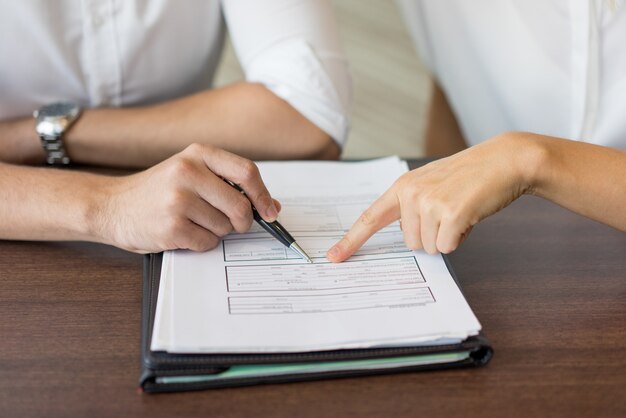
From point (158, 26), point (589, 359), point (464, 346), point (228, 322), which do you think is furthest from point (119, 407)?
point (158, 26)

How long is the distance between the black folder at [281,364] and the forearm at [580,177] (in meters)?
0.23

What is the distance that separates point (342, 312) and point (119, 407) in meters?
0.22

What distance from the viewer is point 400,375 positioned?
0.68m

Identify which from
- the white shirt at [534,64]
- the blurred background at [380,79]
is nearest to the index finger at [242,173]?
the white shirt at [534,64]

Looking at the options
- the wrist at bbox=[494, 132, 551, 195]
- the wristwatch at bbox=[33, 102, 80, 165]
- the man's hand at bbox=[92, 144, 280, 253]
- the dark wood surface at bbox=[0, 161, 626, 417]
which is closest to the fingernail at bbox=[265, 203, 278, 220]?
the man's hand at bbox=[92, 144, 280, 253]

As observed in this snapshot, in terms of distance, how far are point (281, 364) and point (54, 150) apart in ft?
1.85

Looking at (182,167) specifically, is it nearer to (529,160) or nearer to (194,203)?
(194,203)

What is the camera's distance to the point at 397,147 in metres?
2.45

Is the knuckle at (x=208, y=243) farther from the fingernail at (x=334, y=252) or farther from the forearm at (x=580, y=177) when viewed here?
the forearm at (x=580, y=177)

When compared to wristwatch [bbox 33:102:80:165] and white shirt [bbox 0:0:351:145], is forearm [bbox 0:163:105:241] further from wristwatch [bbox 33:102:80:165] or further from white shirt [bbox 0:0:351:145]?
white shirt [bbox 0:0:351:145]

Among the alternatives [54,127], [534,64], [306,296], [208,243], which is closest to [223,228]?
[208,243]

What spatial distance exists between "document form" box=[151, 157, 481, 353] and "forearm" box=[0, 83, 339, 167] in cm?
21

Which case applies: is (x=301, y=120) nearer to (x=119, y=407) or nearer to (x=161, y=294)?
(x=161, y=294)

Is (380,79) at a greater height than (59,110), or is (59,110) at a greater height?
(59,110)
